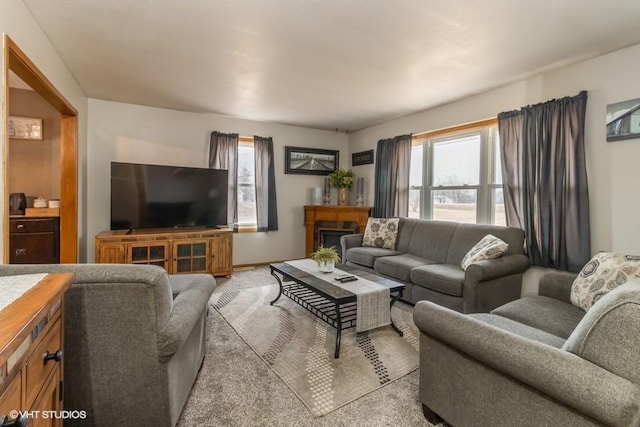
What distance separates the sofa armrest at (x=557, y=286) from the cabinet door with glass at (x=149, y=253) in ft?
13.3

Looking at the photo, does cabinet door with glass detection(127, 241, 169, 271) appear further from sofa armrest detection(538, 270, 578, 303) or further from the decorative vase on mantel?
sofa armrest detection(538, 270, 578, 303)

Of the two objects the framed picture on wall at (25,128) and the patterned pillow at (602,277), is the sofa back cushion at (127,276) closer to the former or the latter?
the patterned pillow at (602,277)

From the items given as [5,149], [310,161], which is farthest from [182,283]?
[310,161]

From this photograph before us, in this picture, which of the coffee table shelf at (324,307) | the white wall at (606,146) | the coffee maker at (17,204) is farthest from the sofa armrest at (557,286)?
the coffee maker at (17,204)

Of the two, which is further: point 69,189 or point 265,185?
point 265,185

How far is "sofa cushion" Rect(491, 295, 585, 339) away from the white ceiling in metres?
1.98

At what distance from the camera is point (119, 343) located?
1315 mm

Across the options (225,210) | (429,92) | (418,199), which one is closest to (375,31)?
(429,92)

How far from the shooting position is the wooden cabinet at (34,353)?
0.68m

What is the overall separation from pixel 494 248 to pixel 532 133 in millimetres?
1266

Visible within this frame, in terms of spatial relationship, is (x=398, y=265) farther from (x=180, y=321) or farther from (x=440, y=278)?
(x=180, y=321)

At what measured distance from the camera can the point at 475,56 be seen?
2.72 m

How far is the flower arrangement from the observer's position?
18.4 feet

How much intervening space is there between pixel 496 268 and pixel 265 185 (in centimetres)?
357
